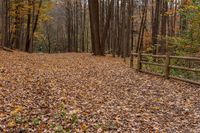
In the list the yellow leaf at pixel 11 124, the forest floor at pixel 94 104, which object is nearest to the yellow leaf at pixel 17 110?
the forest floor at pixel 94 104

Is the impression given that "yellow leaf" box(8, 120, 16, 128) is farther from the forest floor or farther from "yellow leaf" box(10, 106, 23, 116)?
"yellow leaf" box(10, 106, 23, 116)

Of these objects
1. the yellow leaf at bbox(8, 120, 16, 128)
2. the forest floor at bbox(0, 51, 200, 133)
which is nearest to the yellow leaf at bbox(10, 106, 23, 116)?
the forest floor at bbox(0, 51, 200, 133)

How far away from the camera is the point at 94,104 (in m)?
8.39

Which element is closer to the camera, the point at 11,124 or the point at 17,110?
the point at 11,124

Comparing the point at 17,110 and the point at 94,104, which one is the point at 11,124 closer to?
the point at 17,110

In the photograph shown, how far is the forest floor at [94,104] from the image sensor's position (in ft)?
21.5

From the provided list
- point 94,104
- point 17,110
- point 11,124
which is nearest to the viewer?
point 11,124

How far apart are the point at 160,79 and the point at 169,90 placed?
2.49m

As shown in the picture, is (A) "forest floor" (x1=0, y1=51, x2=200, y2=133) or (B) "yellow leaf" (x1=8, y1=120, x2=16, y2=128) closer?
(B) "yellow leaf" (x1=8, y1=120, x2=16, y2=128)

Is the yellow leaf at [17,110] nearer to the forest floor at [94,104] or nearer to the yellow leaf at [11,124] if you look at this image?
the forest floor at [94,104]

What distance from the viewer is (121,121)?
698 centimetres

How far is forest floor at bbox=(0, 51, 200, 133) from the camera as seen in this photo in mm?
6539

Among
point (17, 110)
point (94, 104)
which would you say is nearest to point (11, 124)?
point (17, 110)

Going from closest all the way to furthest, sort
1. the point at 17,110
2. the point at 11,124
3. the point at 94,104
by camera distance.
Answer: the point at 11,124
the point at 17,110
the point at 94,104
